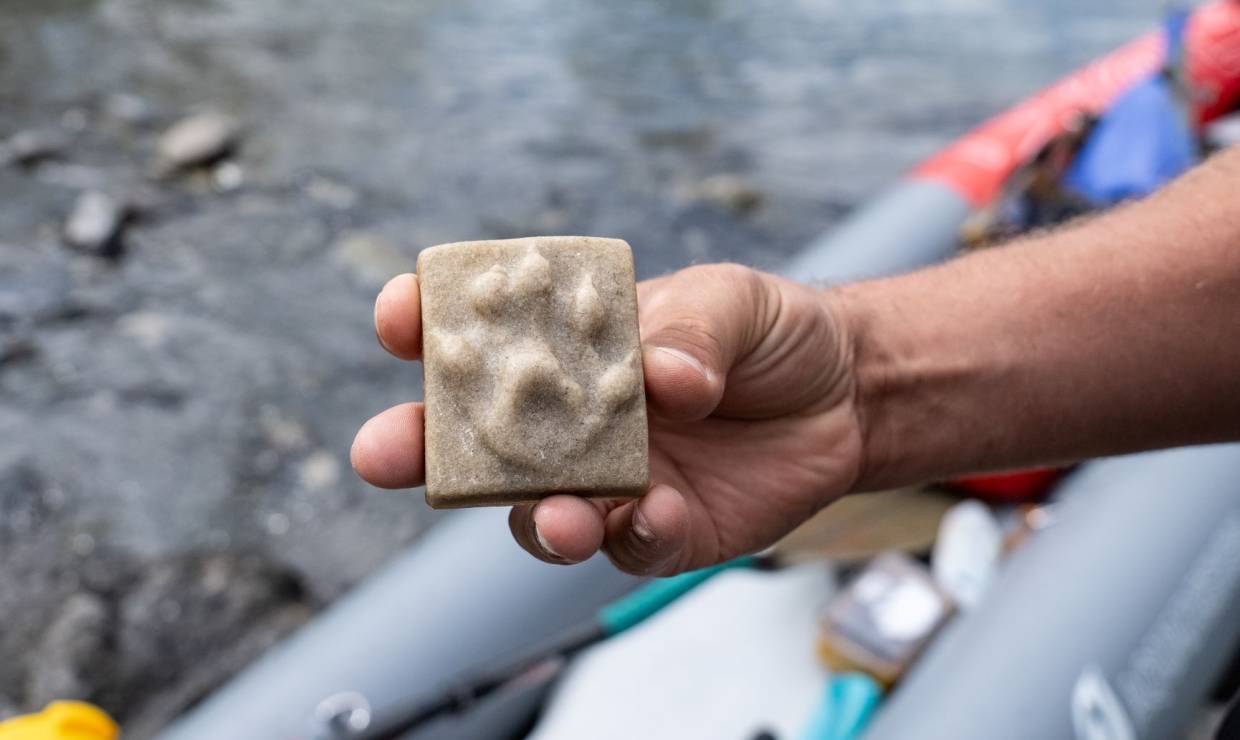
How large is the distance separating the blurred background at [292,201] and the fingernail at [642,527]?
5.50 ft

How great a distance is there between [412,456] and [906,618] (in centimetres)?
159

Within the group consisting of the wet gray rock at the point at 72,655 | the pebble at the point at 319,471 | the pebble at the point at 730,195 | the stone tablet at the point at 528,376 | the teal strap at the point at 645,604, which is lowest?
the wet gray rock at the point at 72,655

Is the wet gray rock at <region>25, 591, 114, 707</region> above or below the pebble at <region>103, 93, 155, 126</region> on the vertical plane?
below

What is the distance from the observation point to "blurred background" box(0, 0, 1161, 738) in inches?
149

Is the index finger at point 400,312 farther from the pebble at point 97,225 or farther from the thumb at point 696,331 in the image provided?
the pebble at point 97,225

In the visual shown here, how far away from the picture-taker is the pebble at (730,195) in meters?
6.44

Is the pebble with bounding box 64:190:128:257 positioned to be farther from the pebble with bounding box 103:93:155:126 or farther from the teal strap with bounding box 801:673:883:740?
the teal strap with bounding box 801:673:883:740

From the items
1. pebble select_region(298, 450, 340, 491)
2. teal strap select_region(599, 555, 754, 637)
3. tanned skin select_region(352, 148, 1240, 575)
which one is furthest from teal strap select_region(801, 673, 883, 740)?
pebble select_region(298, 450, 340, 491)

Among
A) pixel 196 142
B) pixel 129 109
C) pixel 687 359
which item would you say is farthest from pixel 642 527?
pixel 129 109

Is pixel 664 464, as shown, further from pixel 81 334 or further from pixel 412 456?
pixel 81 334

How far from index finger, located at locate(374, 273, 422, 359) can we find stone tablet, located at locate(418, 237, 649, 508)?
2 centimetres

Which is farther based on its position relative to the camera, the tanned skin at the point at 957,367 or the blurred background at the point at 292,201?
the blurred background at the point at 292,201

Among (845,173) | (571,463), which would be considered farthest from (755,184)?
(571,463)

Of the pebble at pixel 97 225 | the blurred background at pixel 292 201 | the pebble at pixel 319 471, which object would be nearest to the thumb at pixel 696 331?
the blurred background at pixel 292 201
